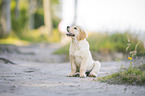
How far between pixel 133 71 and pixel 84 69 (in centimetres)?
116

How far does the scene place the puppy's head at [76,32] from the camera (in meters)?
4.69

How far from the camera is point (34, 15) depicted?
124 ft

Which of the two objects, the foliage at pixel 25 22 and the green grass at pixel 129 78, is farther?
the foliage at pixel 25 22

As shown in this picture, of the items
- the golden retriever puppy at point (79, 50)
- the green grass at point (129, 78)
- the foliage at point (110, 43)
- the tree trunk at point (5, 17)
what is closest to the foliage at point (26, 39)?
the tree trunk at point (5, 17)

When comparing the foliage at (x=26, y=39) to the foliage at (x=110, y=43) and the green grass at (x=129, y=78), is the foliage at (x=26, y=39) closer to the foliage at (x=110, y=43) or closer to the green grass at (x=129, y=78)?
the foliage at (x=110, y=43)

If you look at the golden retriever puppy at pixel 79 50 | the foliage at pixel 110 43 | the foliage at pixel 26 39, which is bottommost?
the foliage at pixel 26 39

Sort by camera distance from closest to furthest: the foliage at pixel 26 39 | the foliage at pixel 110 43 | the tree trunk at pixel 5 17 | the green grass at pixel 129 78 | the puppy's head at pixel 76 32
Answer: the green grass at pixel 129 78 → the puppy's head at pixel 76 32 → the foliage at pixel 110 43 → the foliage at pixel 26 39 → the tree trunk at pixel 5 17

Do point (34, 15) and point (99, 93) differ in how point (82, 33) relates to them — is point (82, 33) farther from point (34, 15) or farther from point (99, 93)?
point (34, 15)

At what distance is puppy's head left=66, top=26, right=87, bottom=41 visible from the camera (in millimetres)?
4693

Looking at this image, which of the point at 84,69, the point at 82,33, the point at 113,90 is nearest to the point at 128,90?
the point at 113,90

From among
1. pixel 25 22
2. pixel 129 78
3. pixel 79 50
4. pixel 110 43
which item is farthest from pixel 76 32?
pixel 25 22

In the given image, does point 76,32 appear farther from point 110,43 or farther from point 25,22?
point 25,22

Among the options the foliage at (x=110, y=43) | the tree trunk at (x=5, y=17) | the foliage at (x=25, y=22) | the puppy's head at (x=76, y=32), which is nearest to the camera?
the puppy's head at (x=76, y=32)

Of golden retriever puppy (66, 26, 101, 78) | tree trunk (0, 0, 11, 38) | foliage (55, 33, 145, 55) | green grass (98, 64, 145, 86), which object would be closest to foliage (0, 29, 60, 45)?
tree trunk (0, 0, 11, 38)
